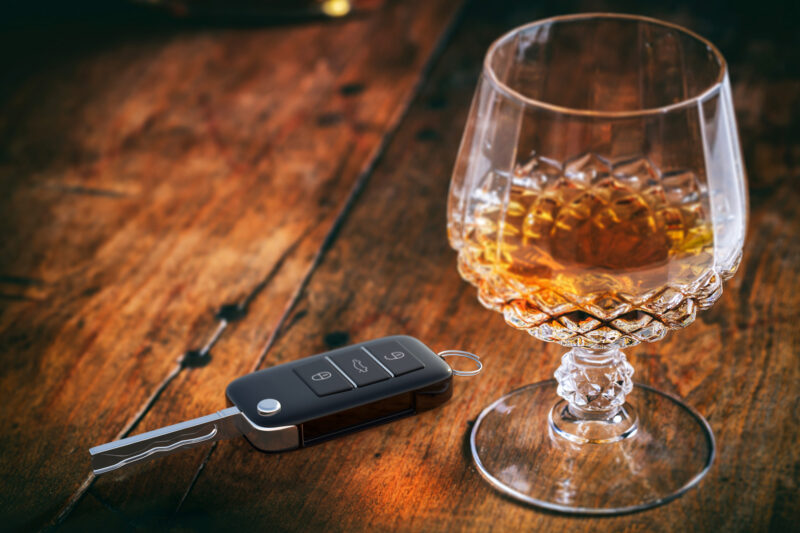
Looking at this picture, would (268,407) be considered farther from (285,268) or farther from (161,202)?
(161,202)

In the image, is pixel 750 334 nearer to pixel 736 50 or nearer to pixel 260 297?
pixel 260 297

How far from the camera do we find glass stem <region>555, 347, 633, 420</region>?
0.63 metres

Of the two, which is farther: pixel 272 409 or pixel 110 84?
pixel 110 84

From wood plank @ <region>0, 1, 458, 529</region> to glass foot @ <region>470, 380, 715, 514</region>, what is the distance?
0.65ft

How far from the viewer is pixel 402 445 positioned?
0.63 meters

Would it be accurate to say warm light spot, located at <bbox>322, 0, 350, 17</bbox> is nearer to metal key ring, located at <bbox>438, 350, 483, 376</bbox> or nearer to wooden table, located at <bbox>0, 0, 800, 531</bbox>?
wooden table, located at <bbox>0, 0, 800, 531</bbox>

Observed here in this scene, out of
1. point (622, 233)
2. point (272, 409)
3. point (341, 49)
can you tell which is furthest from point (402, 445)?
point (341, 49)

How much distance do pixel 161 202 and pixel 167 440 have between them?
1.30ft

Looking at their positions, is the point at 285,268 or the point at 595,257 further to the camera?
the point at 285,268

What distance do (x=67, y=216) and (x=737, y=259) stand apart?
2.05ft

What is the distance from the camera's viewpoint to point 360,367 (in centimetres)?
64

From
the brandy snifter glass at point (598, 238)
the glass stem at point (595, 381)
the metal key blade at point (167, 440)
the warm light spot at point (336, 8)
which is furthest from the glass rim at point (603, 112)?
the warm light spot at point (336, 8)

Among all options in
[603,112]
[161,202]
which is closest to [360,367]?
[603,112]

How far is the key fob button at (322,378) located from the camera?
620 millimetres
